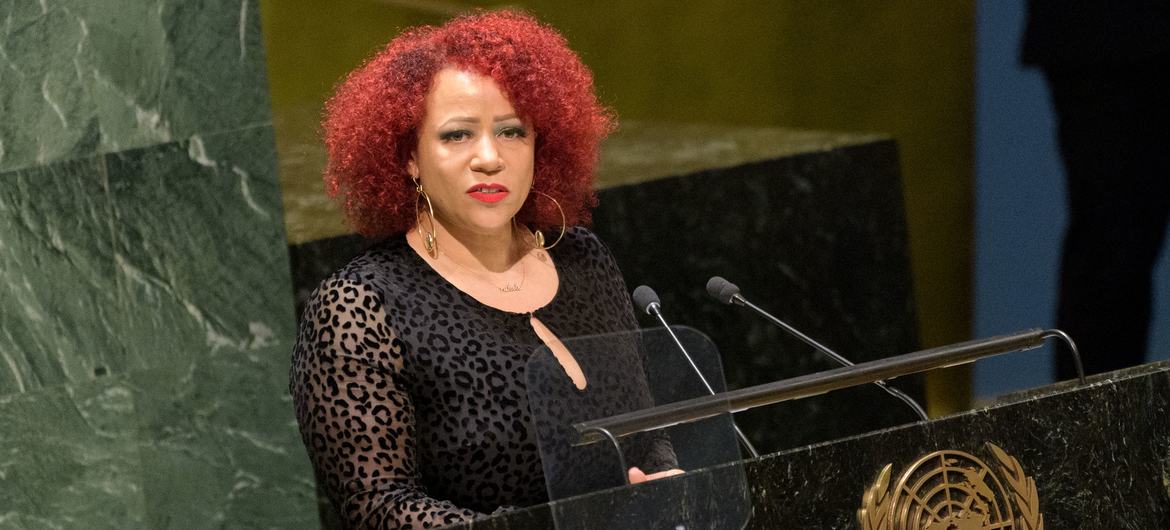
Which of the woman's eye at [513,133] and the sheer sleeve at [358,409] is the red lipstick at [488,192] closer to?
the woman's eye at [513,133]

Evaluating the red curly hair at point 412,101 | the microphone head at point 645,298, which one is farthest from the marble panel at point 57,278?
the microphone head at point 645,298

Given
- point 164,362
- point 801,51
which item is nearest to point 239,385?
point 164,362

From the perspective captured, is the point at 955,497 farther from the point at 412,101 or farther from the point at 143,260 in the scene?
the point at 143,260

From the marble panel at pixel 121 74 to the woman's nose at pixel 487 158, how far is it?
141 centimetres

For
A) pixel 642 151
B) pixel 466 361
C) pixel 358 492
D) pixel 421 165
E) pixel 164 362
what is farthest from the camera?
pixel 642 151

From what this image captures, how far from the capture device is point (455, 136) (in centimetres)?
237

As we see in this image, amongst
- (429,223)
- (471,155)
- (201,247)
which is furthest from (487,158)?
(201,247)

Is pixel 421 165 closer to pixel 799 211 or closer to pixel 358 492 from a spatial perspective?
pixel 358 492

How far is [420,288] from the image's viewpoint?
2.30 metres

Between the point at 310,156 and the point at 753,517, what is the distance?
6.63ft

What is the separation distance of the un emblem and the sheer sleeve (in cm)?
57

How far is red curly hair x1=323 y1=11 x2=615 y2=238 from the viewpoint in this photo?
2398 mm

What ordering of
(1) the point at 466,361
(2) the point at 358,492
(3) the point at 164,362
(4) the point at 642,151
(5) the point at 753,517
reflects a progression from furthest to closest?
(4) the point at 642,151
(3) the point at 164,362
(1) the point at 466,361
(2) the point at 358,492
(5) the point at 753,517

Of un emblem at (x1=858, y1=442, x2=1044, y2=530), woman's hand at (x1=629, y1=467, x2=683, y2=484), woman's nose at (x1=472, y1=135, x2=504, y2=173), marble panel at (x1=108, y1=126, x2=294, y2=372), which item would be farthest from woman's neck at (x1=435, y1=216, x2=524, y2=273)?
marble panel at (x1=108, y1=126, x2=294, y2=372)
